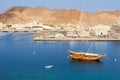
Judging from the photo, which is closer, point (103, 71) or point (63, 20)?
point (103, 71)

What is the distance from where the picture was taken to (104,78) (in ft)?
67.7

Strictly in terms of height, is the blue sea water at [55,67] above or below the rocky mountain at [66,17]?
below

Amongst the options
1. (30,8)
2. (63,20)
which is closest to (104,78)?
(63,20)

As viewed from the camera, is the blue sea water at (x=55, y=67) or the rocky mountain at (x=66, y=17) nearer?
Result: the blue sea water at (x=55, y=67)

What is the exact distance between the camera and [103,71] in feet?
73.5

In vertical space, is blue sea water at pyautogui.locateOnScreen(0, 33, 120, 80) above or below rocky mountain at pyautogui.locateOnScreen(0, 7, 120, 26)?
below

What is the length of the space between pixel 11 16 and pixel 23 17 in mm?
2948

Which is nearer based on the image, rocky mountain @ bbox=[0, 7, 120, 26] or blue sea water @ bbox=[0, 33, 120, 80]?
blue sea water @ bbox=[0, 33, 120, 80]

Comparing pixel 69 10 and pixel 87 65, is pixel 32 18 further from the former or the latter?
pixel 87 65

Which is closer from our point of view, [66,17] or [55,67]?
[55,67]

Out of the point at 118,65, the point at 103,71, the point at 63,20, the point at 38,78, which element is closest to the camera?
the point at 38,78

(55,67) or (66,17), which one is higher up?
(66,17)

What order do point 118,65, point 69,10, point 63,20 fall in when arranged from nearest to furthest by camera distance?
1. point 118,65
2. point 63,20
3. point 69,10

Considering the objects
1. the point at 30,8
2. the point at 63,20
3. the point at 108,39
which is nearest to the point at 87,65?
the point at 108,39
